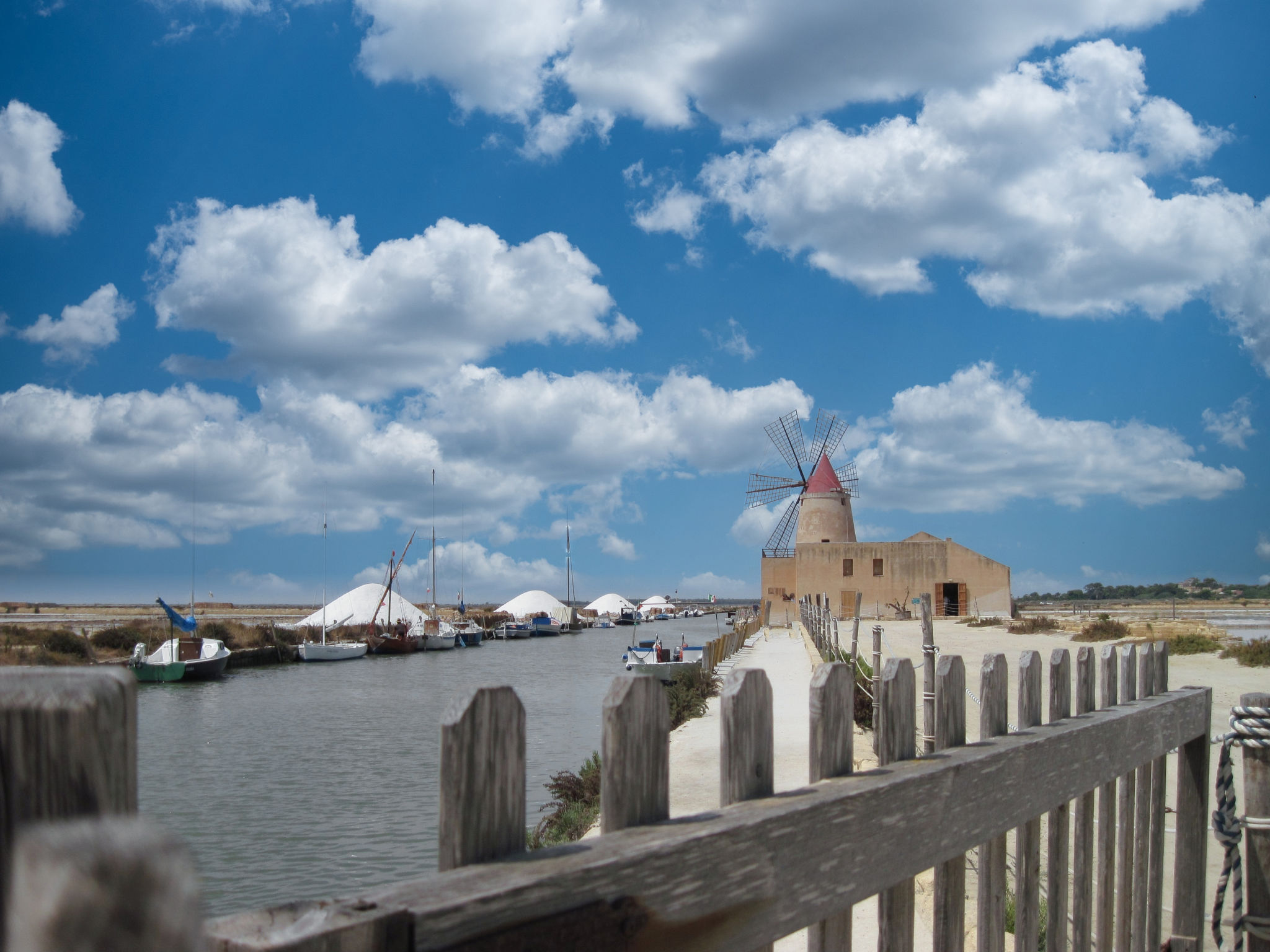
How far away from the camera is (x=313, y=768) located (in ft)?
53.7

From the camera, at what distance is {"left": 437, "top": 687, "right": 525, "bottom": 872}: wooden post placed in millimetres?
1097

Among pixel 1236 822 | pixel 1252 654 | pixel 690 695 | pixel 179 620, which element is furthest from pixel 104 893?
pixel 179 620

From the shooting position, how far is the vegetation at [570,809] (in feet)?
27.5

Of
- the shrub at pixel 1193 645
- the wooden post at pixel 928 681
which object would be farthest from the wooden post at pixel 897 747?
the shrub at pixel 1193 645

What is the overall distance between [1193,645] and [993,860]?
22.9 metres

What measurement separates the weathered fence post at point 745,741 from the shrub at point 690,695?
10668 millimetres

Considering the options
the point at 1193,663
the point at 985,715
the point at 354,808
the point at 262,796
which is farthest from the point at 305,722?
the point at 985,715

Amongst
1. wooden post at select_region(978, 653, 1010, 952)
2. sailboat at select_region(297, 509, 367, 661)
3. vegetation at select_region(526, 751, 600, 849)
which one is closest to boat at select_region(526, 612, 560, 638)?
sailboat at select_region(297, 509, 367, 661)

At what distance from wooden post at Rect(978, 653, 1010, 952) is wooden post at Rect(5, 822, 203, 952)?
6.13 feet

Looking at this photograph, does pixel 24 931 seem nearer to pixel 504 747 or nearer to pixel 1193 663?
pixel 504 747

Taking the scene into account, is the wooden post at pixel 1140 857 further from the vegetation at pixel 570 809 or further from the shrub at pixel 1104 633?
the shrub at pixel 1104 633

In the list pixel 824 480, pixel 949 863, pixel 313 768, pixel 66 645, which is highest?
pixel 824 480

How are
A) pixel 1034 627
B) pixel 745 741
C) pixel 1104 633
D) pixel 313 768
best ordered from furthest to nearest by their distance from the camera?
pixel 1034 627, pixel 1104 633, pixel 313 768, pixel 745 741

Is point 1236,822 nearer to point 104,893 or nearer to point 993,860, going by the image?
point 993,860
